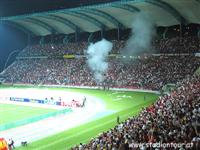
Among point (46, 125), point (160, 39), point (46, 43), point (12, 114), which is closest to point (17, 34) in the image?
point (46, 43)

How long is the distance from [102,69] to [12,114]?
82.5 ft

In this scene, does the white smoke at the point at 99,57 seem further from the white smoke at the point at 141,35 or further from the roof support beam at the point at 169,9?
the roof support beam at the point at 169,9

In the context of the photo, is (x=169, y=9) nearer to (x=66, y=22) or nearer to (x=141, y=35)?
(x=141, y=35)

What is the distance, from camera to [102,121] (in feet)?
111

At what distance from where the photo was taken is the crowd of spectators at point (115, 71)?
5188cm

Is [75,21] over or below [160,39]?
over

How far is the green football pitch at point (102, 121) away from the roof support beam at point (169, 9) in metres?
14.1

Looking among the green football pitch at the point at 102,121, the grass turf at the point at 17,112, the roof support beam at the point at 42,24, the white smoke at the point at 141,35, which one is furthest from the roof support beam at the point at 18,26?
the grass turf at the point at 17,112

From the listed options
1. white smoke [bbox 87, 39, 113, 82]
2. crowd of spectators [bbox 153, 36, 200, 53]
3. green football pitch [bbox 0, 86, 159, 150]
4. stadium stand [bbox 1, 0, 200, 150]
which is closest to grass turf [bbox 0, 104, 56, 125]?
green football pitch [bbox 0, 86, 159, 150]

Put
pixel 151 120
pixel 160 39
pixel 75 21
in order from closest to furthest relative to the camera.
A: pixel 151 120, pixel 160 39, pixel 75 21

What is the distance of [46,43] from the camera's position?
268 ft

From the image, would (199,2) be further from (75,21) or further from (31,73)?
(31,73)

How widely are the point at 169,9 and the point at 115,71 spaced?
13847 millimetres

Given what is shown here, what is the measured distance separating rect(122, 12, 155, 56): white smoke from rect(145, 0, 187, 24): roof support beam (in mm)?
4796
